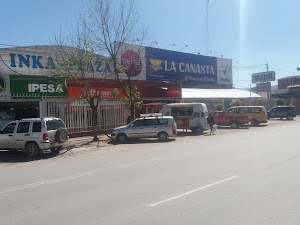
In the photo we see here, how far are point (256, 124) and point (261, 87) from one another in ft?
152

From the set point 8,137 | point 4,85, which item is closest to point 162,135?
point 8,137

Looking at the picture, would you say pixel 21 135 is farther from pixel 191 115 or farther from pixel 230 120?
pixel 230 120

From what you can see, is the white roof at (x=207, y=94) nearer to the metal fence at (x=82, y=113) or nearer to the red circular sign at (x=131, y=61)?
the red circular sign at (x=131, y=61)

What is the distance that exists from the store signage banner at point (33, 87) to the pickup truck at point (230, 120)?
44.7 ft

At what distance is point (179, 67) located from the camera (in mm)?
31812

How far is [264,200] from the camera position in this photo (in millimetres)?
5273

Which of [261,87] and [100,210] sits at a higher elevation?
[261,87]

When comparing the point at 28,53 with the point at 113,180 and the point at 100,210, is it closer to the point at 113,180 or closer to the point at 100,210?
the point at 113,180

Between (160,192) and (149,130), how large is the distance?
10.8 meters

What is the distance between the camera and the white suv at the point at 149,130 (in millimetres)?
16734

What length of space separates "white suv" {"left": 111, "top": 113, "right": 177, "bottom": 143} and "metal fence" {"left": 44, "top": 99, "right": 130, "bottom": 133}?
310cm

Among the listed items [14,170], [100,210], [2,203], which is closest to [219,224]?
[100,210]

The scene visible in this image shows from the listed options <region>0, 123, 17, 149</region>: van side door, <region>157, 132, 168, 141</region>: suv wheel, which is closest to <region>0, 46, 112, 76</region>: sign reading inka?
<region>157, 132, 168, 141</region>: suv wheel

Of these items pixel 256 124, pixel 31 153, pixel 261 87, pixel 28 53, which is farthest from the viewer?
pixel 261 87
